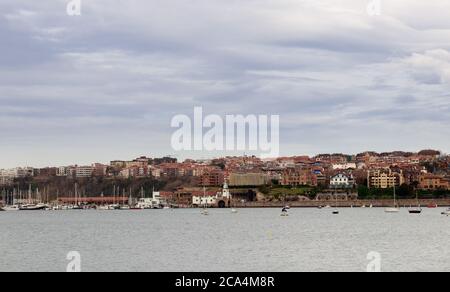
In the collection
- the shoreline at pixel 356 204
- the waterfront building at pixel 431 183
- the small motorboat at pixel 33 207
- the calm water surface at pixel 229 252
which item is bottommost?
the small motorboat at pixel 33 207

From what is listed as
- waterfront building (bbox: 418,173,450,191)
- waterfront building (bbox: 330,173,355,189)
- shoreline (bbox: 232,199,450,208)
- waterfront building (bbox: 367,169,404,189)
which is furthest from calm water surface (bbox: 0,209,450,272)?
waterfront building (bbox: 418,173,450,191)

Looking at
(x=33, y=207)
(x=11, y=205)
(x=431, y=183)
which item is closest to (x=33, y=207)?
(x=33, y=207)

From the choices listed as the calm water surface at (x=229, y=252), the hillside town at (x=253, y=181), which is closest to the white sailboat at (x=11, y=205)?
the hillside town at (x=253, y=181)

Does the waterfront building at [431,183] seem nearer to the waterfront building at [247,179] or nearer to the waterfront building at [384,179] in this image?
the waterfront building at [384,179]

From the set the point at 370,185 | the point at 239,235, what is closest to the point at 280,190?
the point at 370,185

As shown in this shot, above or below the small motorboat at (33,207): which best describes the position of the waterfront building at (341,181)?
above

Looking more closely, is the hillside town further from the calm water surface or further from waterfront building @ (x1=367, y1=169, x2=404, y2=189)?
the calm water surface

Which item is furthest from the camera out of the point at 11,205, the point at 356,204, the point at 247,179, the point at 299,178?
the point at 11,205

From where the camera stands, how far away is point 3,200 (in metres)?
169

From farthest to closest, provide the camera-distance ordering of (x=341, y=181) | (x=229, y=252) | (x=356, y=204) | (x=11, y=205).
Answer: (x=11, y=205) → (x=341, y=181) → (x=356, y=204) → (x=229, y=252)

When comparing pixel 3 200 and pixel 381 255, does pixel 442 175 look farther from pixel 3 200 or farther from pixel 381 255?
pixel 381 255

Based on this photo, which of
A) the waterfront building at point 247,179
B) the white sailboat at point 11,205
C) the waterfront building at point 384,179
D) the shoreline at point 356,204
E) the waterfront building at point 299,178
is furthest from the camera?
the waterfront building at point 247,179

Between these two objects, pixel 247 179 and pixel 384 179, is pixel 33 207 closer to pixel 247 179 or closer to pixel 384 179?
pixel 247 179
